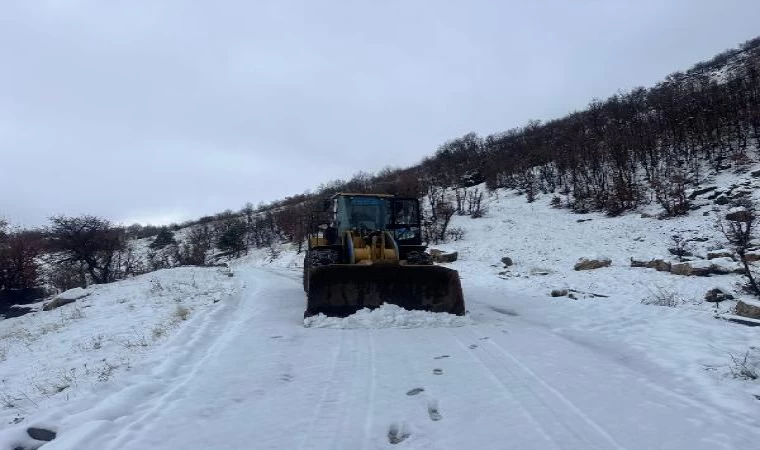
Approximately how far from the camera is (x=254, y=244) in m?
70.8

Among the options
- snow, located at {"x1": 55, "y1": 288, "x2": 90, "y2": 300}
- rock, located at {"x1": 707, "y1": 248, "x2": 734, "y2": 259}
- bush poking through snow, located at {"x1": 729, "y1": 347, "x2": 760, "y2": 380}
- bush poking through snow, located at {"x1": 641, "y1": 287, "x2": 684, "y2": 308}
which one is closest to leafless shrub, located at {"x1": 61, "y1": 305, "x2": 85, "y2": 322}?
snow, located at {"x1": 55, "y1": 288, "x2": 90, "y2": 300}

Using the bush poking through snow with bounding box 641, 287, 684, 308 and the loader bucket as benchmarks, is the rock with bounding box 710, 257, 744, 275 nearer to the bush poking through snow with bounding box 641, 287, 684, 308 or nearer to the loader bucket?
the bush poking through snow with bounding box 641, 287, 684, 308

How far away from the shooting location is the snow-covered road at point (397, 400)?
13.7 ft

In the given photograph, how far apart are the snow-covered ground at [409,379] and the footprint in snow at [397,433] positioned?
0.03 m

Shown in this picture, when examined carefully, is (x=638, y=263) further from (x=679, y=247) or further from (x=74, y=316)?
(x=74, y=316)

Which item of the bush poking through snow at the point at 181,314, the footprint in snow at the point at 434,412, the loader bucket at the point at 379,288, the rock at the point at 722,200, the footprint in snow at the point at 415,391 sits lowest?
the footprint in snow at the point at 434,412

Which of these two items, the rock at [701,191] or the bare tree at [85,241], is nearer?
the rock at [701,191]

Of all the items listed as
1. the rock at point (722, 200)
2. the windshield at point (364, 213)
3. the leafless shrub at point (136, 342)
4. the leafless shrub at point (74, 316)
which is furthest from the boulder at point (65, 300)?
the rock at point (722, 200)

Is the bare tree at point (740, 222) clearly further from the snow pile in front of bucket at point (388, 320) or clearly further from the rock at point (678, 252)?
the snow pile in front of bucket at point (388, 320)

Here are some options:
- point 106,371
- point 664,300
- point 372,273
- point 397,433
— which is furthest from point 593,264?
point 106,371

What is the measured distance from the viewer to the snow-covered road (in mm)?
4180

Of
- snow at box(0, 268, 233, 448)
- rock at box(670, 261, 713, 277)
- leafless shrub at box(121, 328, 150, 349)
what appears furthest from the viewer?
rock at box(670, 261, 713, 277)

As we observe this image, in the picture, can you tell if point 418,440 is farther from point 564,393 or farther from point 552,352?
point 552,352

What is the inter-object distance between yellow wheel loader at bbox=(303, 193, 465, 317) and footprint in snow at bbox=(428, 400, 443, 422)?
15.5 feet
